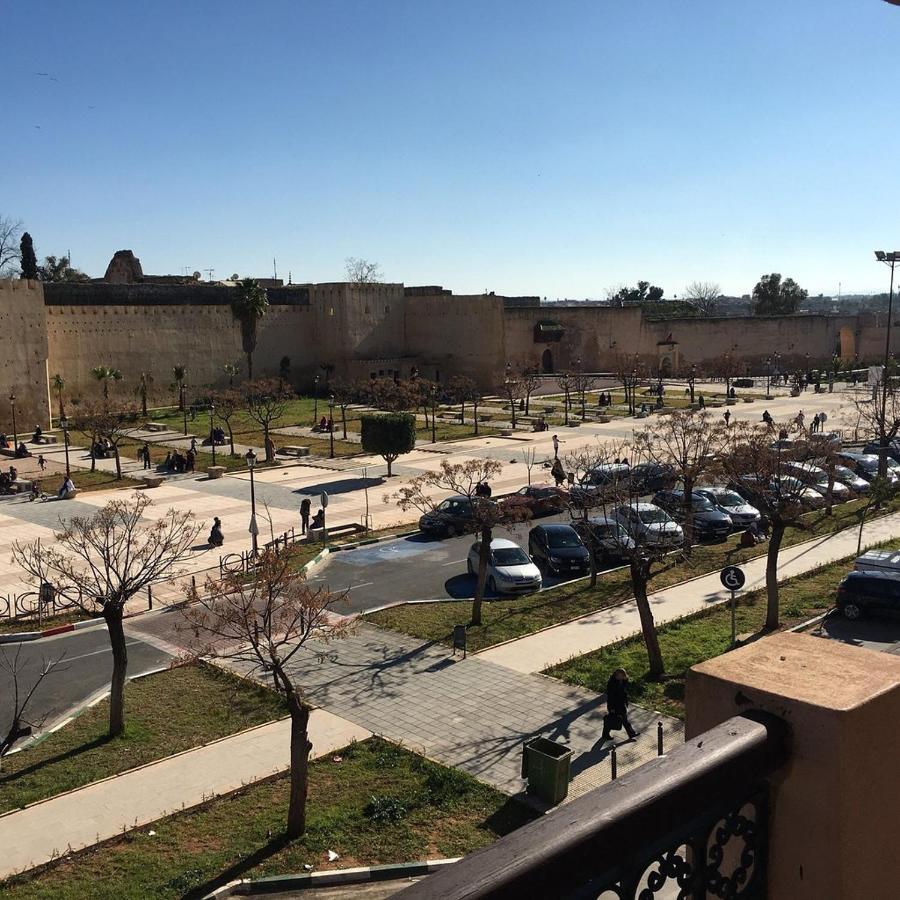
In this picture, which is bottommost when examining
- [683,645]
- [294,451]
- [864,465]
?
[683,645]

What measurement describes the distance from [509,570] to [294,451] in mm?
20582

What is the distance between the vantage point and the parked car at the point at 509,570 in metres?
19.1

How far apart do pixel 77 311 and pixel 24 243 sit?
5740mm

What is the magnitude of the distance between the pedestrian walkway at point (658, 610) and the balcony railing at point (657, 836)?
12.4 m

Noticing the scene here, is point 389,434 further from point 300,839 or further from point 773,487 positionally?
point 300,839

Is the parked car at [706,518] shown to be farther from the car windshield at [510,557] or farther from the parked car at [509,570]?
the parked car at [509,570]

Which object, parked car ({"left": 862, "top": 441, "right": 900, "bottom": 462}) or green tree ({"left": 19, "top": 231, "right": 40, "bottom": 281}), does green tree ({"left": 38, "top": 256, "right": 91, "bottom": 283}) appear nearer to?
green tree ({"left": 19, "top": 231, "right": 40, "bottom": 281})

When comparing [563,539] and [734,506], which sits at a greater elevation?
[734,506]

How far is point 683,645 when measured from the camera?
1534 cm

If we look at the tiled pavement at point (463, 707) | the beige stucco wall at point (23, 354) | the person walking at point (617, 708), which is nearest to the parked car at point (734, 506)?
the tiled pavement at point (463, 707)

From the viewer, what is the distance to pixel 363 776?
11.1m

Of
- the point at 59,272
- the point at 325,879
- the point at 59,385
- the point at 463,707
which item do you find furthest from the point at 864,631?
the point at 59,272

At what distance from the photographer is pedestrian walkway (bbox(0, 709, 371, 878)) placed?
969 cm

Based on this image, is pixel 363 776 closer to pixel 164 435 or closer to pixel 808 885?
pixel 808 885
